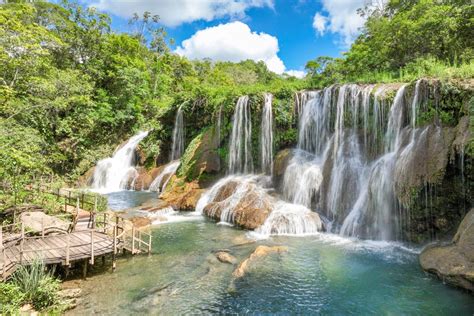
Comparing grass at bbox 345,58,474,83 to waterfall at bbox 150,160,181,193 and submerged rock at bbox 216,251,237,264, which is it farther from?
waterfall at bbox 150,160,181,193

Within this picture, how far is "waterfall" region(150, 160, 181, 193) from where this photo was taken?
24.3 m

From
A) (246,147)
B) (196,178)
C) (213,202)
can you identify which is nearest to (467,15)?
(246,147)

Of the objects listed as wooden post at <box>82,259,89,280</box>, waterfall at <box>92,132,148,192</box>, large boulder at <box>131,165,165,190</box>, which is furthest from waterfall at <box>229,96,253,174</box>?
wooden post at <box>82,259,89,280</box>

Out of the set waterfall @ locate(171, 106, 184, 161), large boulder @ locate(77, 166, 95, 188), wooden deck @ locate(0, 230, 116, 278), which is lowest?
wooden deck @ locate(0, 230, 116, 278)

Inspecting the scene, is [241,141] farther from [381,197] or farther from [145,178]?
[381,197]

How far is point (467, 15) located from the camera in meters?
16.5

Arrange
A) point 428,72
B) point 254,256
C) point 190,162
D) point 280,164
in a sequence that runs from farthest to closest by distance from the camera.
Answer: point 190,162 < point 280,164 < point 428,72 < point 254,256

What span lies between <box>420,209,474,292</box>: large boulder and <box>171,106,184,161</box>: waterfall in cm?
2074

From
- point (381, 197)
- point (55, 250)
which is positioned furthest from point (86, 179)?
point (381, 197)

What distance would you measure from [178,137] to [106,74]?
13393mm

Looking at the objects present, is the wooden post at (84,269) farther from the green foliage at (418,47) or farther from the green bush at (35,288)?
the green foliage at (418,47)

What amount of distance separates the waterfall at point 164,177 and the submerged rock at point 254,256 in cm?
1363

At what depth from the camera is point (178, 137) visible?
1096 inches

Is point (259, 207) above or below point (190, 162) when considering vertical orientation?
below
